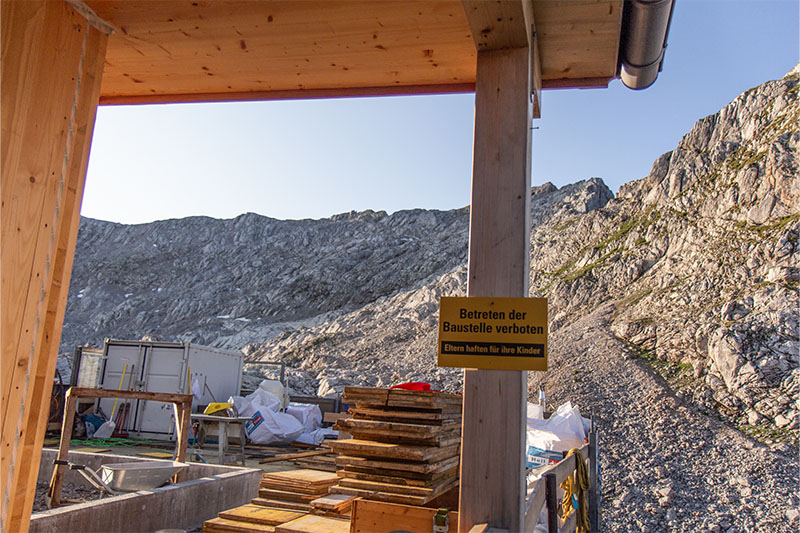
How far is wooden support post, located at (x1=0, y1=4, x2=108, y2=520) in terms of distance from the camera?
2580mm

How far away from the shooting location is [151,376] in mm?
14664

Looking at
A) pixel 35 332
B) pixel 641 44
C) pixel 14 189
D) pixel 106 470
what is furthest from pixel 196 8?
pixel 106 470

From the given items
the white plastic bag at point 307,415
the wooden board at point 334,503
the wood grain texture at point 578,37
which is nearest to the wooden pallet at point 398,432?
the wooden board at point 334,503

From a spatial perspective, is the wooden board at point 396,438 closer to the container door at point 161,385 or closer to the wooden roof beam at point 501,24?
the wooden roof beam at point 501,24

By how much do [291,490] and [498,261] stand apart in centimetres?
330

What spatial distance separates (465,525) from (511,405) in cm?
59

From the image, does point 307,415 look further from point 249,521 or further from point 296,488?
point 249,521

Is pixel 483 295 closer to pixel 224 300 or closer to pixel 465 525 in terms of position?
pixel 465 525

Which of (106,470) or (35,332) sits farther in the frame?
(106,470)

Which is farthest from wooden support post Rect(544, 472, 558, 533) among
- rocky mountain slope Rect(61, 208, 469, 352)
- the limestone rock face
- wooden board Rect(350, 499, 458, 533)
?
rocky mountain slope Rect(61, 208, 469, 352)

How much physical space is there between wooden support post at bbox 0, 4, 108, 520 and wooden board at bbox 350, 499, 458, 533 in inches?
66.7

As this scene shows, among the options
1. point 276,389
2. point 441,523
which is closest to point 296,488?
point 441,523

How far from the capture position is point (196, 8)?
3.07 meters

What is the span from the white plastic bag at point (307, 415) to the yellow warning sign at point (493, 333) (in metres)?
13.4
